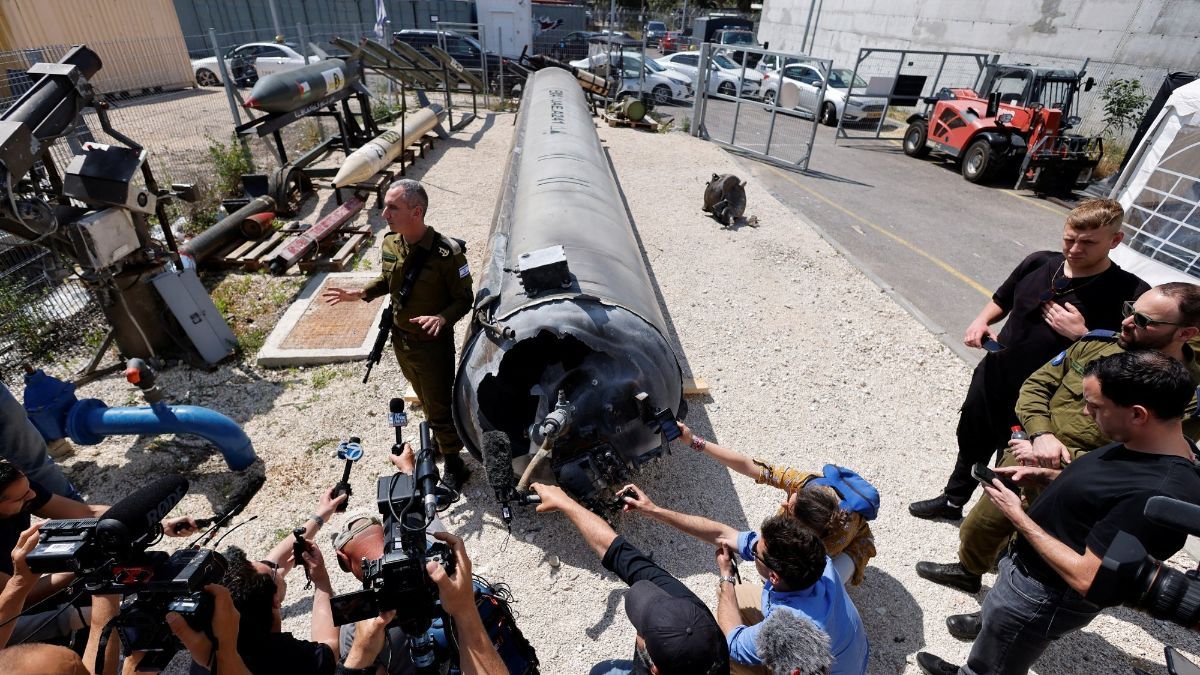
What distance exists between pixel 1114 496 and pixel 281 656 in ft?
10.4

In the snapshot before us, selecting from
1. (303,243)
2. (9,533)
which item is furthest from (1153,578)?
(303,243)

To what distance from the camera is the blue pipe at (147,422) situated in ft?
13.2

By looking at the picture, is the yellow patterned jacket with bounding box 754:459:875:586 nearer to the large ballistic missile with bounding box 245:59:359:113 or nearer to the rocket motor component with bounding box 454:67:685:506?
the rocket motor component with bounding box 454:67:685:506

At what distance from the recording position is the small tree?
514 inches

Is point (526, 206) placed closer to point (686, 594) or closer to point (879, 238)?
point (686, 594)

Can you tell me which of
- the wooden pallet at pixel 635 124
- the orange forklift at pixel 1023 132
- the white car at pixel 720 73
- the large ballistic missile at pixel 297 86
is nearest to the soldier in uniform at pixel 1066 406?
the large ballistic missile at pixel 297 86

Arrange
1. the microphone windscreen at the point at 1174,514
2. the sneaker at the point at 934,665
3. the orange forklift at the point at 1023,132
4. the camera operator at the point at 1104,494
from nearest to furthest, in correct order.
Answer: the microphone windscreen at the point at 1174,514 → the camera operator at the point at 1104,494 → the sneaker at the point at 934,665 → the orange forklift at the point at 1023,132

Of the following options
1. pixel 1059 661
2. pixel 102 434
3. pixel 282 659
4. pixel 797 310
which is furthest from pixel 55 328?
pixel 1059 661

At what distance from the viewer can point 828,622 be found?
87.0 inches

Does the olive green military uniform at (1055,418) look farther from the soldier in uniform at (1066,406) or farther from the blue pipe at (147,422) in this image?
the blue pipe at (147,422)

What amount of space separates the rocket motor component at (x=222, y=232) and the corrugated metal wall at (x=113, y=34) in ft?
22.3

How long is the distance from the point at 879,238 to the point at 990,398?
243 inches

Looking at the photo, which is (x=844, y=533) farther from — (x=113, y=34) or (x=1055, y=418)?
(x=113, y=34)

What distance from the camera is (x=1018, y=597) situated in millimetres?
2576
